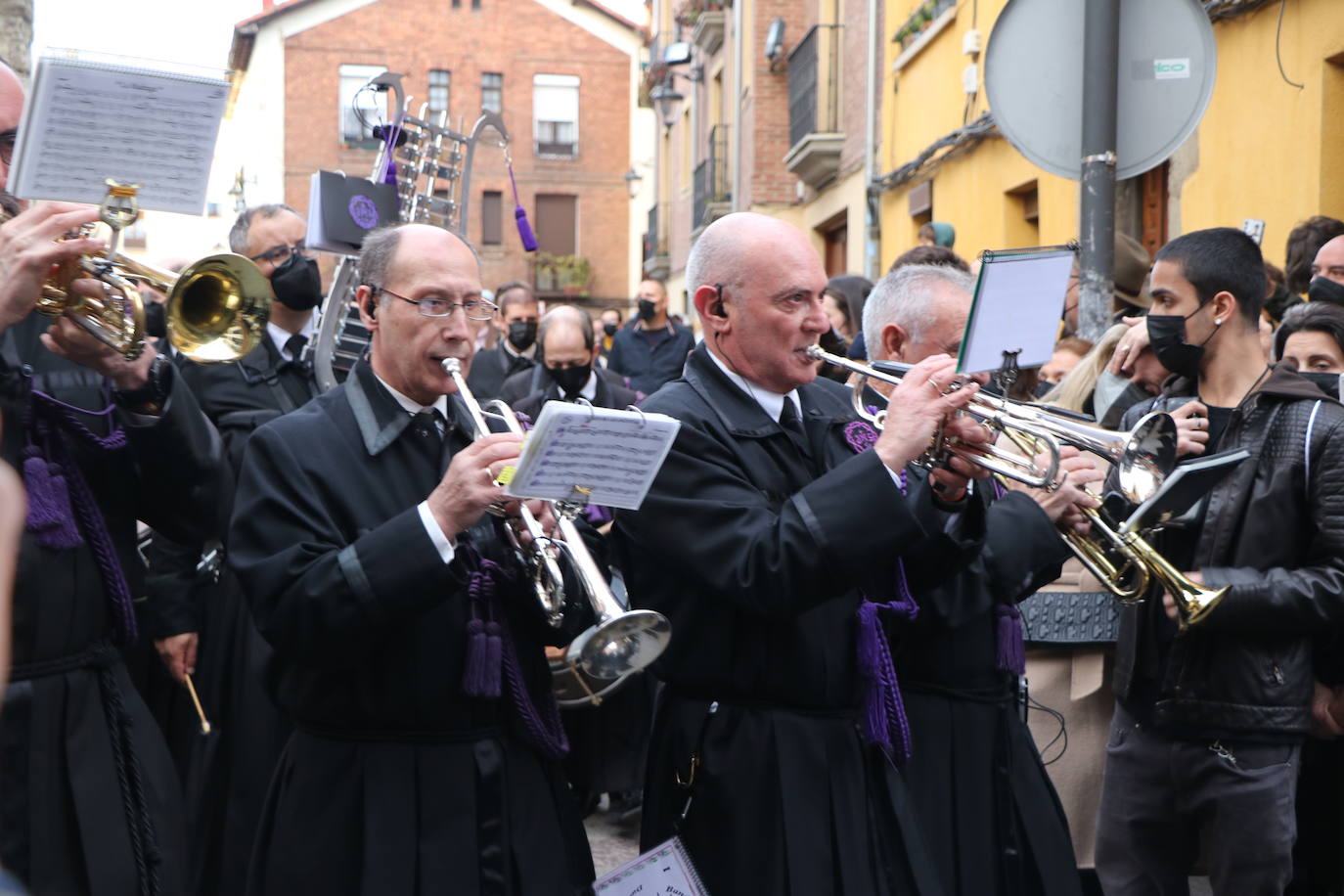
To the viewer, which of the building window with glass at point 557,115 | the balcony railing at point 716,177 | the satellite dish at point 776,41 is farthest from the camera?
the building window with glass at point 557,115

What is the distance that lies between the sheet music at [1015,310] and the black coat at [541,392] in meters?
4.31

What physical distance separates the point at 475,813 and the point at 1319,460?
230 cm

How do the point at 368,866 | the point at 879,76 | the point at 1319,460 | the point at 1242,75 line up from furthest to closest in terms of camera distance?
the point at 879,76, the point at 1242,75, the point at 1319,460, the point at 368,866

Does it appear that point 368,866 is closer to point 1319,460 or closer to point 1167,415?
point 1167,415

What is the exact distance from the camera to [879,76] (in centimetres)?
1616

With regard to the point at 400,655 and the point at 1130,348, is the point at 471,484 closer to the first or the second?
the point at 400,655

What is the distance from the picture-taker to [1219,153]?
339 inches

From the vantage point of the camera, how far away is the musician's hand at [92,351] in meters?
3.08

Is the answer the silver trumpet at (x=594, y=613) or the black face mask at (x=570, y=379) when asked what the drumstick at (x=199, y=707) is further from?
the black face mask at (x=570, y=379)

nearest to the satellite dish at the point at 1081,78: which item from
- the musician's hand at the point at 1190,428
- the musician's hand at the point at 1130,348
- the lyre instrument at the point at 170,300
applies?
the musician's hand at the point at 1130,348

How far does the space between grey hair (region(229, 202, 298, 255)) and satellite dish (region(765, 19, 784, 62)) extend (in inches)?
638

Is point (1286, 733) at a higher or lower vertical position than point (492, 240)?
lower

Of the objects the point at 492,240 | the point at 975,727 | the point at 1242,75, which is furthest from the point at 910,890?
the point at 492,240

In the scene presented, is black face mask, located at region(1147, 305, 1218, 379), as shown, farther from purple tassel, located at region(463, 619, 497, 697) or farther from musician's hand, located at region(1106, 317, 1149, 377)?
purple tassel, located at region(463, 619, 497, 697)
